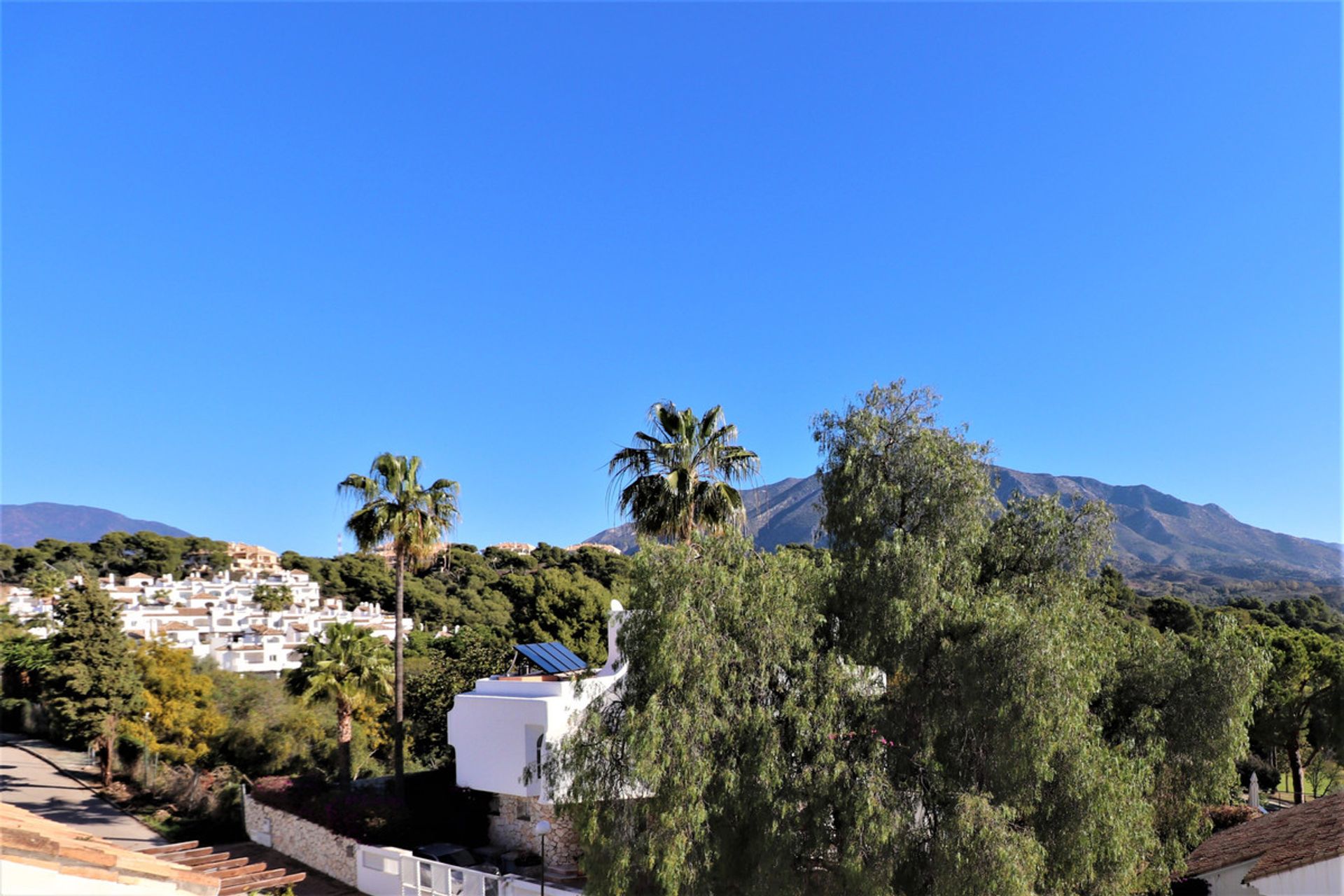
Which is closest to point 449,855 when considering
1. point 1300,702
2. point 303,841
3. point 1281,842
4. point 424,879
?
point 424,879

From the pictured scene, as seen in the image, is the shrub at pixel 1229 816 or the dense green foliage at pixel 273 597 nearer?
the shrub at pixel 1229 816

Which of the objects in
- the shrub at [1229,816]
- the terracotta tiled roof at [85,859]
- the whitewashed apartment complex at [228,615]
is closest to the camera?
the terracotta tiled roof at [85,859]

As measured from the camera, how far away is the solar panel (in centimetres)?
2288

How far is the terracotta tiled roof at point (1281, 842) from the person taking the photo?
41.7ft

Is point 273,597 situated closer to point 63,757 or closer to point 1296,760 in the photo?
point 63,757

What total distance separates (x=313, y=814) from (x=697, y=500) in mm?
14404

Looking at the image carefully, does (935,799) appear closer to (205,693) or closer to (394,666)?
(394,666)

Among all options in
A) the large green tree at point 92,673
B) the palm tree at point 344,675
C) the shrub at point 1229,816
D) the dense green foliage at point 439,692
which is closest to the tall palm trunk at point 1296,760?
the shrub at point 1229,816

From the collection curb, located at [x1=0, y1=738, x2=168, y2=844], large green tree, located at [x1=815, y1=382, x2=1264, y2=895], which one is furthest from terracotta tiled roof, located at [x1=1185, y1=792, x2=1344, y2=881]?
curb, located at [x1=0, y1=738, x2=168, y2=844]

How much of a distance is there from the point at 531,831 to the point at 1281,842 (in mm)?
16468

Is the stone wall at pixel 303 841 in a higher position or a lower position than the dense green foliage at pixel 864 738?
lower

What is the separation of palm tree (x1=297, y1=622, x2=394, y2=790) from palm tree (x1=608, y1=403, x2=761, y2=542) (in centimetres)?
1249

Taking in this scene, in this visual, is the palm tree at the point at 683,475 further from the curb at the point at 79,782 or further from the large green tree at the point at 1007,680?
the curb at the point at 79,782

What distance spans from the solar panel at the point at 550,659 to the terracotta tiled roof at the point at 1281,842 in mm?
14640
